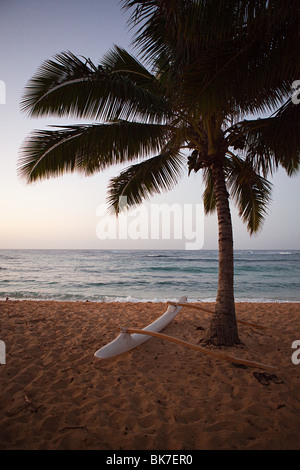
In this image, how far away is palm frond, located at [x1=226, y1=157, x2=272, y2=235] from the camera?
17.8ft

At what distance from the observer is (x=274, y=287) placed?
50.9 ft

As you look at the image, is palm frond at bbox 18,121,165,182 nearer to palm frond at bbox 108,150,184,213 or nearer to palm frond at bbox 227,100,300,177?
palm frond at bbox 108,150,184,213

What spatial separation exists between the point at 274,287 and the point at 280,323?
445 inches

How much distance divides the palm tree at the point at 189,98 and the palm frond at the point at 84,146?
2 centimetres

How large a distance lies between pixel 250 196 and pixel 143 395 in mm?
4562

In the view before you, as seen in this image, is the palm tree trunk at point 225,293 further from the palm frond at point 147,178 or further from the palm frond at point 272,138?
the palm frond at point 147,178

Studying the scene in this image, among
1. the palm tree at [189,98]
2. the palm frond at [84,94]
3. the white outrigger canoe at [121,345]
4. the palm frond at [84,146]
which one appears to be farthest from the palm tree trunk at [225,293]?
the palm frond at [84,94]

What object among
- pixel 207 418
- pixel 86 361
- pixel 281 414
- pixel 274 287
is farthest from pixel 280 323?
pixel 274 287

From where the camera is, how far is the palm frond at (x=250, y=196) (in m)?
5.41

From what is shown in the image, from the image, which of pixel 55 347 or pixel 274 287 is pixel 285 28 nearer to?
pixel 55 347

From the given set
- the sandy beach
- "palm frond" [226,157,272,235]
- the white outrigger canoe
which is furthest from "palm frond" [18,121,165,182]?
the sandy beach

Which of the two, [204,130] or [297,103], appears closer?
[297,103]

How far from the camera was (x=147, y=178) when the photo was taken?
5.16m
